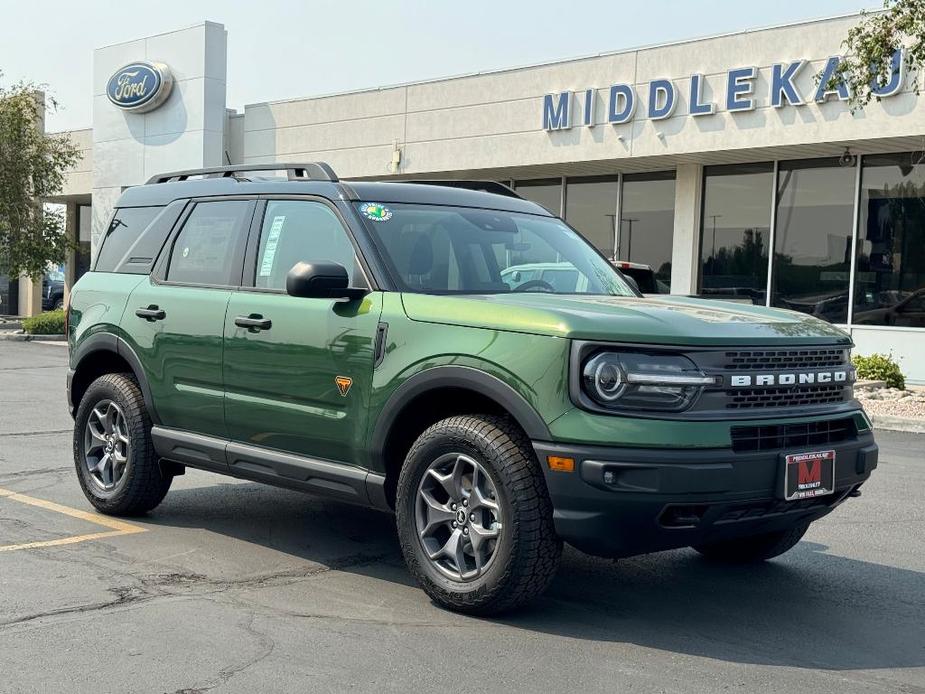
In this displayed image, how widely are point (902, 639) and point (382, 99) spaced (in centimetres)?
2199

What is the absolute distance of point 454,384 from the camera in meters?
4.80

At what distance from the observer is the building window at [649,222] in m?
21.6

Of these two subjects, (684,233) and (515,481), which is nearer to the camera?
(515,481)

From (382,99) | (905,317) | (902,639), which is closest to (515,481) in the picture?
(902,639)

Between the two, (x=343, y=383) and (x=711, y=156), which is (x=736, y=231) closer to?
(x=711, y=156)

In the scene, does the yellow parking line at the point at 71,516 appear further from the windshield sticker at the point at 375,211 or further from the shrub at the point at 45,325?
the shrub at the point at 45,325

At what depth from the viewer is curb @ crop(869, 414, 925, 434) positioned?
1291cm

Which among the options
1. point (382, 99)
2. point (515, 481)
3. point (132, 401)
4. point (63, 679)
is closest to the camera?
point (63, 679)

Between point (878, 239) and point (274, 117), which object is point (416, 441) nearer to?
point (878, 239)

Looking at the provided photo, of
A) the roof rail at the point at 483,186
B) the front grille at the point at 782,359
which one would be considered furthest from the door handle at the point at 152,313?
the front grille at the point at 782,359

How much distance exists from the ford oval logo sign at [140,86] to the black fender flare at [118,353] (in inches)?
957

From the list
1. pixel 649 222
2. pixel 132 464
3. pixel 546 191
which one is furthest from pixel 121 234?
pixel 546 191

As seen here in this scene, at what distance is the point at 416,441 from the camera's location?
197 inches

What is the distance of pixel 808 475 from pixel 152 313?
3725 millimetres
